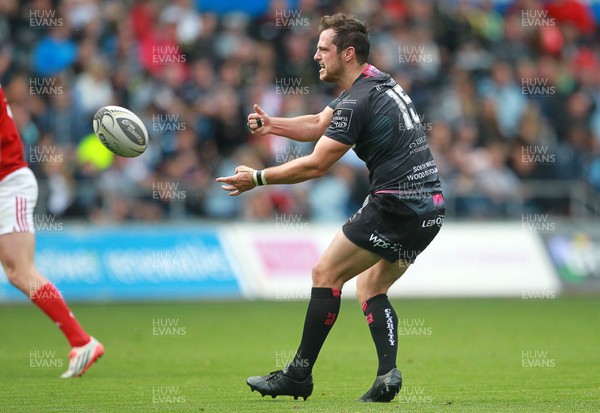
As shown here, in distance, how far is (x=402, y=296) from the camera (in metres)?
18.3

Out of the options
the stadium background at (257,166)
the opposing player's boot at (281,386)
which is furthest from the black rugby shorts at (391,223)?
the stadium background at (257,166)

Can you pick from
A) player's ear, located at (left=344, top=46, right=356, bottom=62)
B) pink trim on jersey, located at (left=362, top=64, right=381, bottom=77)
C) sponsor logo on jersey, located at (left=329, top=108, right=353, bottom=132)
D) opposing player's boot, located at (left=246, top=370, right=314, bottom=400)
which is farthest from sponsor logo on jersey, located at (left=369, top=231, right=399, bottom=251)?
player's ear, located at (left=344, top=46, right=356, bottom=62)

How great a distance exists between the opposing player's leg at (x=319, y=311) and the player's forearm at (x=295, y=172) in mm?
525

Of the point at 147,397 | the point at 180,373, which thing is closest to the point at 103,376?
the point at 180,373

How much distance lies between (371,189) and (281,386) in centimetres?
153

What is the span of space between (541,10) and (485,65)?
2.24 metres

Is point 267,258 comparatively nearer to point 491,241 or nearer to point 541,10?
point 491,241

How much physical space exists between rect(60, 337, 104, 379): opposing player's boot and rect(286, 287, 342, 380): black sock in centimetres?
236

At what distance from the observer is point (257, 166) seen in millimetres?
17953

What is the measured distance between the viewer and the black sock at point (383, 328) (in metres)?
7.95

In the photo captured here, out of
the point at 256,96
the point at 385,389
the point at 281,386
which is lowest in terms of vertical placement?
the point at 256,96

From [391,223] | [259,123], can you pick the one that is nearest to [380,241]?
[391,223]

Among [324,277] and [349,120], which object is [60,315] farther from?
[349,120]

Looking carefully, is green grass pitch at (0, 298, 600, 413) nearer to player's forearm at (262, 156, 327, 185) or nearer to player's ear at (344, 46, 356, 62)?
player's forearm at (262, 156, 327, 185)
